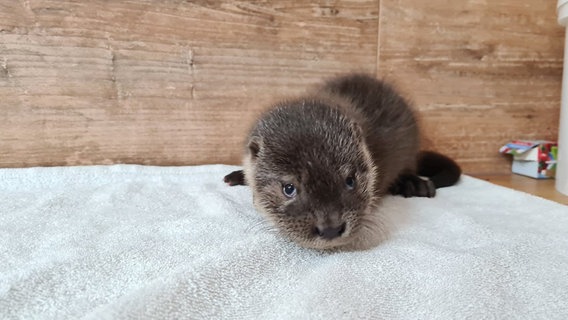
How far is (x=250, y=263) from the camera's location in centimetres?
81

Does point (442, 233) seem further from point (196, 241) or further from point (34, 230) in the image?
point (34, 230)

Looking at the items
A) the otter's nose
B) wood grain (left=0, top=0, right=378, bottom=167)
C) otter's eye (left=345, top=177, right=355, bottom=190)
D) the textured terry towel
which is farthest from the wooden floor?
the otter's nose

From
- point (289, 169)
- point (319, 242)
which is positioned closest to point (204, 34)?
point (289, 169)

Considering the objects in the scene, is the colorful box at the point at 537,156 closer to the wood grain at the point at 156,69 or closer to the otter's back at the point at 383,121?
the otter's back at the point at 383,121

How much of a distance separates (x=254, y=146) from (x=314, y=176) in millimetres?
251

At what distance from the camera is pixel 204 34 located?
5.29 feet

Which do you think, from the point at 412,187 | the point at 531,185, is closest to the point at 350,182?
the point at 412,187

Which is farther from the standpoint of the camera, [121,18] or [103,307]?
[121,18]

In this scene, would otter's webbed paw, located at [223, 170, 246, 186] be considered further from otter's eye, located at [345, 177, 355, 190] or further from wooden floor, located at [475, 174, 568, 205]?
wooden floor, located at [475, 174, 568, 205]

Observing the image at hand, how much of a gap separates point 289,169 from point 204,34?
3.14 feet

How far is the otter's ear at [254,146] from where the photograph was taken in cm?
104

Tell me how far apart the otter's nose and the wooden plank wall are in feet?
3.18

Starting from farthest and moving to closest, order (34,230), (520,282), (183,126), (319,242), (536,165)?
(536,165)
(183,126)
(34,230)
(319,242)
(520,282)

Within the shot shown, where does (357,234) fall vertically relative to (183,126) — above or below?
below
